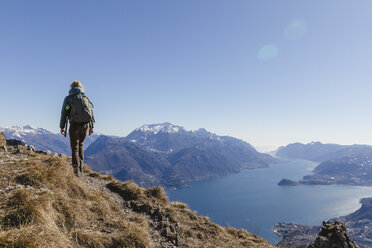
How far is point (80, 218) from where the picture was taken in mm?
6254

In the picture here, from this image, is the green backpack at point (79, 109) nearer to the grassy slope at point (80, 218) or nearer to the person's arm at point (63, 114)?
the person's arm at point (63, 114)

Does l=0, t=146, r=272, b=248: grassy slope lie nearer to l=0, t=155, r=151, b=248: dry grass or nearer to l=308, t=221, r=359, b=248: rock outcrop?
l=0, t=155, r=151, b=248: dry grass

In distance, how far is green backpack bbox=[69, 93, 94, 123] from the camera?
360 inches

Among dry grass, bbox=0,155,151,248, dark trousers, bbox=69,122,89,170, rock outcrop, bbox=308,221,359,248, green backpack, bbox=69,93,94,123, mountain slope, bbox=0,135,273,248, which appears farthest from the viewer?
dark trousers, bbox=69,122,89,170

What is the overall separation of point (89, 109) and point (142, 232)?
585 cm

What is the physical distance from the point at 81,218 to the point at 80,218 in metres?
0.05

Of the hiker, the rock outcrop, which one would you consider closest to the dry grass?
the hiker

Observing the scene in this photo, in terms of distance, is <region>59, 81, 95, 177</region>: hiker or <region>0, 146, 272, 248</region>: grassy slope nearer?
<region>0, 146, 272, 248</region>: grassy slope

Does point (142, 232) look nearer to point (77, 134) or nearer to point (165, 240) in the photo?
point (165, 240)

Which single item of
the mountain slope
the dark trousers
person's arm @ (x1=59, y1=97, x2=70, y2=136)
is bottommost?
the mountain slope

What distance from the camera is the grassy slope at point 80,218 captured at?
4861mm

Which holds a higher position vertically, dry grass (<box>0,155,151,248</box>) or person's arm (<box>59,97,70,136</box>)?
person's arm (<box>59,97,70,136</box>)

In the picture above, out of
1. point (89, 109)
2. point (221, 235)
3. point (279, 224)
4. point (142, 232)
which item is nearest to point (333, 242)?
point (221, 235)

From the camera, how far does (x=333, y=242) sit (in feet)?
26.7
